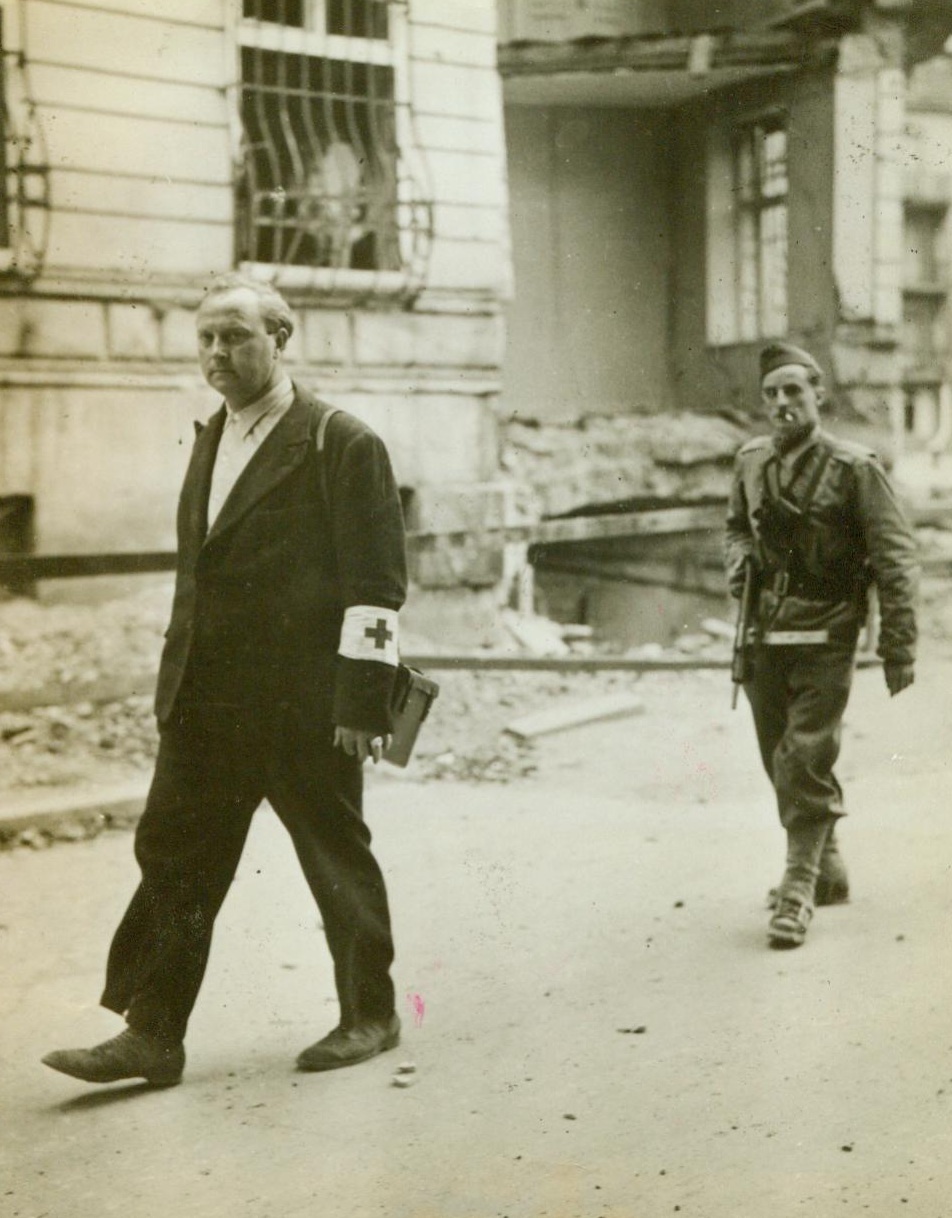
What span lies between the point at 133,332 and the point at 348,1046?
4.56m

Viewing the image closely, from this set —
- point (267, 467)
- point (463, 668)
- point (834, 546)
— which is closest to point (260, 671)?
point (267, 467)

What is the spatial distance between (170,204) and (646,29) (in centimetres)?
711

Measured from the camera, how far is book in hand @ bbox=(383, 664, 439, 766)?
368 cm

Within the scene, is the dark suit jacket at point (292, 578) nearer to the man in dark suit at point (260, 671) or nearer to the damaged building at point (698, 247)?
the man in dark suit at point (260, 671)

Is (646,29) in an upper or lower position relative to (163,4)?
upper

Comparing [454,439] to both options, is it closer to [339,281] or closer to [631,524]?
[339,281]

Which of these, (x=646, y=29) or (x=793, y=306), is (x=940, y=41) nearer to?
(x=793, y=306)

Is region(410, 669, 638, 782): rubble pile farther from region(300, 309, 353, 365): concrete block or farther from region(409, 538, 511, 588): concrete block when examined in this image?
region(300, 309, 353, 365): concrete block

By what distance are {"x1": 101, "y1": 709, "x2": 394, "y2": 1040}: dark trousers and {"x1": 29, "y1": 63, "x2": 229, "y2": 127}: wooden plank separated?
326cm

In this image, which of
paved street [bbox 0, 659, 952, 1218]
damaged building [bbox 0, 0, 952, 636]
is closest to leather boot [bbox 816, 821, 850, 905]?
paved street [bbox 0, 659, 952, 1218]

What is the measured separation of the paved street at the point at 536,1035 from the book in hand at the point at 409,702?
2.62ft

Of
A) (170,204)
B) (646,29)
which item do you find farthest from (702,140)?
(170,204)

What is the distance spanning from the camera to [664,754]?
7277 millimetres

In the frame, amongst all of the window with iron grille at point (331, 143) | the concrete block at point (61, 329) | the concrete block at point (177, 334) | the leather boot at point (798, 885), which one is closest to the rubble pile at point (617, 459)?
the window with iron grille at point (331, 143)
